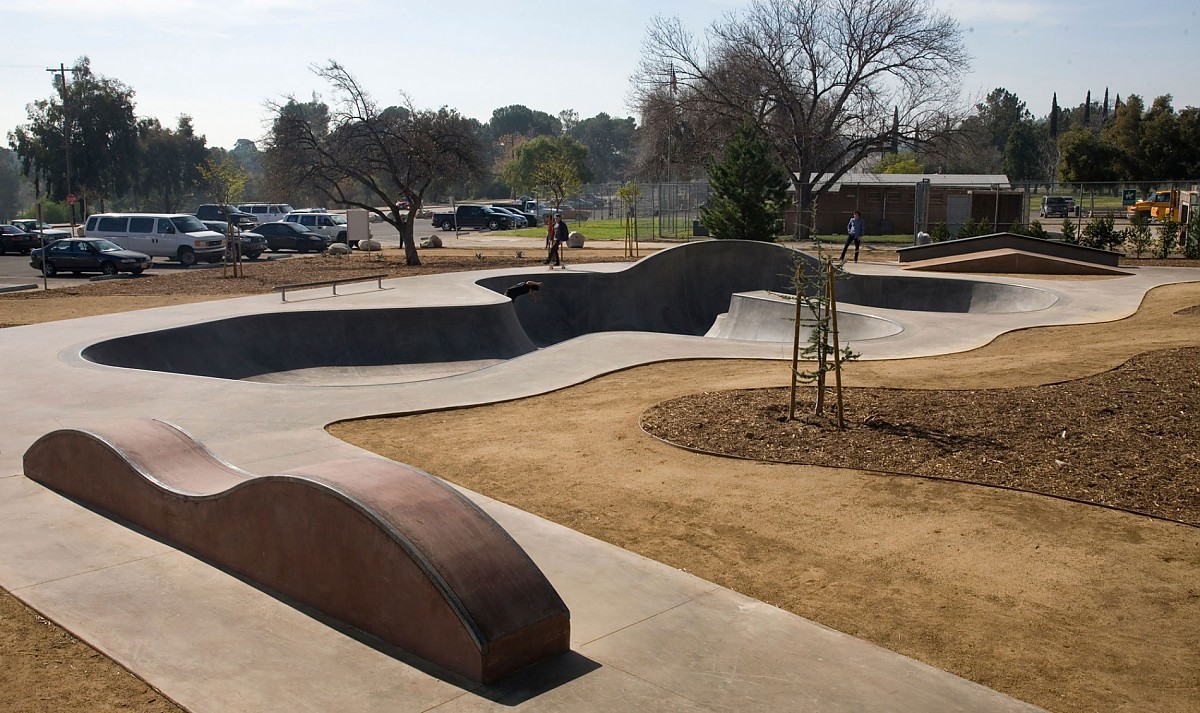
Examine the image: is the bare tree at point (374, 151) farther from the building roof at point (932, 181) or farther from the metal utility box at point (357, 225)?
the building roof at point (932, 181)

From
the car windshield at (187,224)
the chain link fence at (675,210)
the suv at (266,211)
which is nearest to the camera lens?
the car windshield at (187,224)

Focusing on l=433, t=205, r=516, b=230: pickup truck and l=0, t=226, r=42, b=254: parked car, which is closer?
l=0, t=226, r=42, b=254: parked car

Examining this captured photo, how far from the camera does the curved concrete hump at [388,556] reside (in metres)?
4.82

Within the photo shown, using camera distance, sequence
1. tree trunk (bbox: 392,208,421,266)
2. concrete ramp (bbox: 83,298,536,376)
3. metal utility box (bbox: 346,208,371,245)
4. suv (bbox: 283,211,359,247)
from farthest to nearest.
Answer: suv (bbox: 283,211,359,247) → metal utility box (bbox: 346,208,371,245) → tree trunk (bbox: 392,208,421,266) → concrete ramp (bbox: 83,298,536,376)

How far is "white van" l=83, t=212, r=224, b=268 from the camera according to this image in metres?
36.2

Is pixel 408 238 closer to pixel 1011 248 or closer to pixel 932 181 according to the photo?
pixel 1011 248

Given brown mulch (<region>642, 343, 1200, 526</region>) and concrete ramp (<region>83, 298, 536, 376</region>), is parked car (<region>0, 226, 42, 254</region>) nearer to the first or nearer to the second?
concrete ramp (<region>83, 298, 536, 376</region>)

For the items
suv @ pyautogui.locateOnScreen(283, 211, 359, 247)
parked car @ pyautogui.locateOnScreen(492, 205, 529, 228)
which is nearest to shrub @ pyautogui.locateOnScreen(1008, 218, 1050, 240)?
suv @ pyautogui.locateOnScreen(283, 211, 359, 247)

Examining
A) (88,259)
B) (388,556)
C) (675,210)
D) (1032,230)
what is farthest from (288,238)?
(388,556)

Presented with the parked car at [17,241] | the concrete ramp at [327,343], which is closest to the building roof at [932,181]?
the concrete ramp at [327,343]

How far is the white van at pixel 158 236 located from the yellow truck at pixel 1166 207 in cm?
3336

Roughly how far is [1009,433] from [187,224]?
35527 mm

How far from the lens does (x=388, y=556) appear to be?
507 centimetres

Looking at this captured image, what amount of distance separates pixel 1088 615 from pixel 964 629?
2.70 feet
